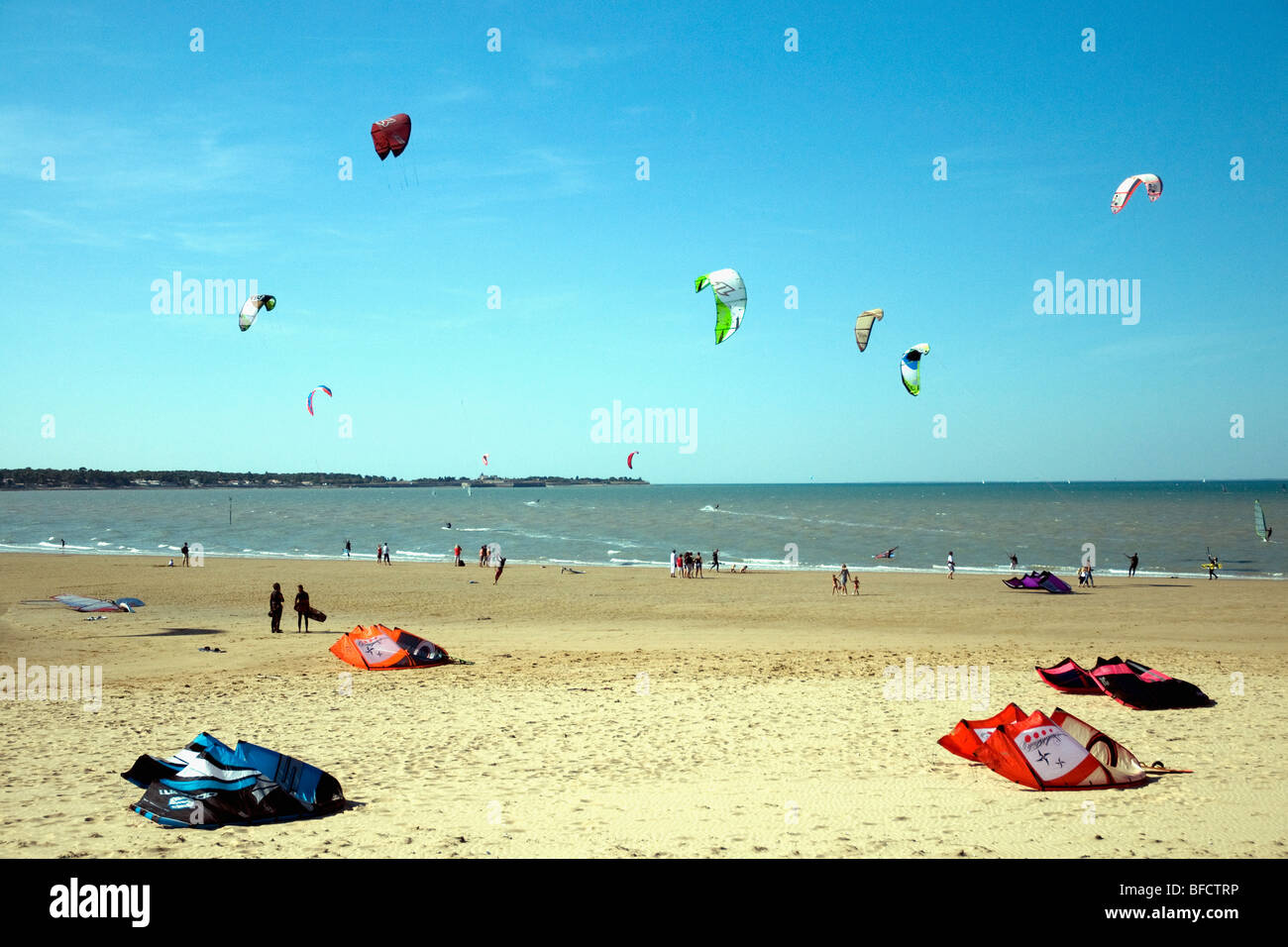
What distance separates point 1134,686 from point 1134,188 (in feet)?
44.7

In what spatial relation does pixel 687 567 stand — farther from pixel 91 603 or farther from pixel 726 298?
pixel 91 603

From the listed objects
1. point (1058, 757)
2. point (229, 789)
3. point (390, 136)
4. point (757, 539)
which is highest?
point (390, 136)

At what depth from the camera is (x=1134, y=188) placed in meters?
18.9

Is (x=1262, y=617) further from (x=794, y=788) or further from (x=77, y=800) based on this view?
(x=77, y=800)

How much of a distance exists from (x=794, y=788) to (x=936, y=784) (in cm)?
124

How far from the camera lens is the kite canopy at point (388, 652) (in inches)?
516

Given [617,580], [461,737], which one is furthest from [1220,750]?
[617,580]

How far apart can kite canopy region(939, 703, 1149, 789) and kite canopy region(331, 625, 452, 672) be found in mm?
8689

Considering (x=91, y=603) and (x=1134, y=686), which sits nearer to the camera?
(x=1134, y=686)

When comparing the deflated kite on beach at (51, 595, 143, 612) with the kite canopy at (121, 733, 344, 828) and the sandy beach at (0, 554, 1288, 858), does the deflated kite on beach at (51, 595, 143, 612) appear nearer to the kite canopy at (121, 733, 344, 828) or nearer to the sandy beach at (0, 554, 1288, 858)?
the sandy beach at (0, 554, 1288, 858)

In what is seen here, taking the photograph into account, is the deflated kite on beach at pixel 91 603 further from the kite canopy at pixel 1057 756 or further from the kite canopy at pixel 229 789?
the kite canopy at pixel 1057 756

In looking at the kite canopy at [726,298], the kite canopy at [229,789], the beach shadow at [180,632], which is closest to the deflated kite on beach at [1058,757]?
the kite canopy at [229,789]

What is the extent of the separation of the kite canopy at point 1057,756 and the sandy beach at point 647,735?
151 mm

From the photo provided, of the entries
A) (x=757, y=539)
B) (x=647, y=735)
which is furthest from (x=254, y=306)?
(x=757, y=539)
